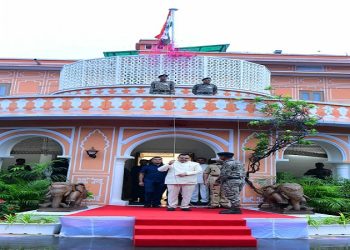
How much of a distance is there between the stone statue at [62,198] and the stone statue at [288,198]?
Result: 4399 millimetres

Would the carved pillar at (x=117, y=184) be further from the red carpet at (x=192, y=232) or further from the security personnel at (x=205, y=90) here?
the red carpet at (x=192, y=232)

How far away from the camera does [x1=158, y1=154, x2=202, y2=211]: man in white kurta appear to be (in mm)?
6730

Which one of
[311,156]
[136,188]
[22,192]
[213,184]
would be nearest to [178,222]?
[213,184]

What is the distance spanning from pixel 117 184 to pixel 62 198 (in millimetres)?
1995

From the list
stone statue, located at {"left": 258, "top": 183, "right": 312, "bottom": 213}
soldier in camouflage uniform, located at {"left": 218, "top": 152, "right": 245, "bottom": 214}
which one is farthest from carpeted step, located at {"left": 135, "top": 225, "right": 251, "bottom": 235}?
stone statue, located at {"left": 258, "top": 183, "right": 312, "bottom": 213}

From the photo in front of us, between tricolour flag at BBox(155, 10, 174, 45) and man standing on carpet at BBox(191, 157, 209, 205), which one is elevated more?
tricolour flag at BBox(155, 10, 174, 45)

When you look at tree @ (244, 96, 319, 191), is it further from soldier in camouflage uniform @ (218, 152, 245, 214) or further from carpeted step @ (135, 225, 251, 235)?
carpeted step @ (135, 225, 251, 235)

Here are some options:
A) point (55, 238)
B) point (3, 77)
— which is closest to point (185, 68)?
point (55, 238)

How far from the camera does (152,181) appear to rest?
7.73 metres

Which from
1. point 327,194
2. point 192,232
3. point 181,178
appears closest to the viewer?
point 192,232

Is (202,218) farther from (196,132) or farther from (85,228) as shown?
(196,132)

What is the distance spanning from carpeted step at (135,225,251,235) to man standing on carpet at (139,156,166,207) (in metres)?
2.53

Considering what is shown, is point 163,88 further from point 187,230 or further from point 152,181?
point 187,230

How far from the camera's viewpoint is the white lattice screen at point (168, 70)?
37.8 ft
